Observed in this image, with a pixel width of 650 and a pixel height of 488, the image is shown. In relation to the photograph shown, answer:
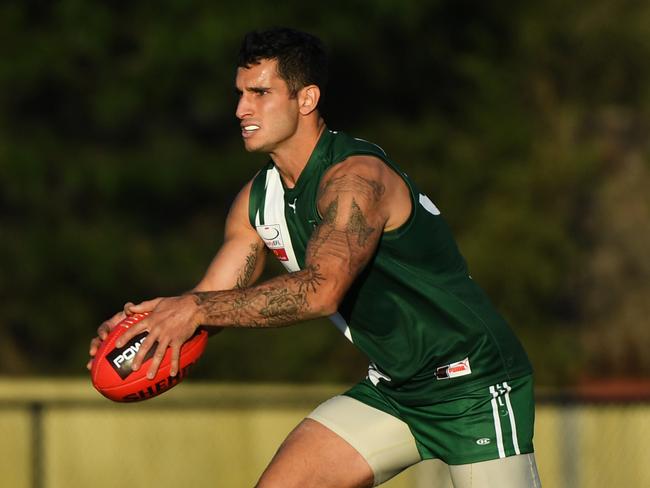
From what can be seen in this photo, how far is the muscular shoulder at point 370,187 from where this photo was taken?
484cm

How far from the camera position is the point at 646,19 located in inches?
768

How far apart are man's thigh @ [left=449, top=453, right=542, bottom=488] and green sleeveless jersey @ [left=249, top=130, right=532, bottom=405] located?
1.05ft

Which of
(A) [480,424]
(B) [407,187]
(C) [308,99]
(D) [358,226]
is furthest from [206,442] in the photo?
(D) [358,226]

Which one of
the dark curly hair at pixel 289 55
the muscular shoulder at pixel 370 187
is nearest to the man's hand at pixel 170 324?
the muscular shoulder at pixel 370 187

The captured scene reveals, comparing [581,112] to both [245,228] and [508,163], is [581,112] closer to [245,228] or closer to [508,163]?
[508,163]

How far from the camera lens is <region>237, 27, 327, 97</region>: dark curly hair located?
5316mm

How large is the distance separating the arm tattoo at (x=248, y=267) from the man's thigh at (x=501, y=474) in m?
1.29

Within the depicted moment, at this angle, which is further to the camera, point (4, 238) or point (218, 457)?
point (4, 238)

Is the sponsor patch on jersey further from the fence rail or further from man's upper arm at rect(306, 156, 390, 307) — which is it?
the fence rail

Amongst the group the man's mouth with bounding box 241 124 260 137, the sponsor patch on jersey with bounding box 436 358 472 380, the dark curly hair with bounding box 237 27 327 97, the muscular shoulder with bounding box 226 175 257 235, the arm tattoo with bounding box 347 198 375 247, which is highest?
the dark curly hair with bounding box 237 27 327 97

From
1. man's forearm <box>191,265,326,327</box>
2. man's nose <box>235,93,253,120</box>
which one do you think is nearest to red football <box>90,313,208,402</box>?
man's forearm <box>191,265,326,327</box>

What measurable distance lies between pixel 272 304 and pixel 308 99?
43.2 inches

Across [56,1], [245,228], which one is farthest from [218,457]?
[56,1]

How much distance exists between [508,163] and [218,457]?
9258 mm
